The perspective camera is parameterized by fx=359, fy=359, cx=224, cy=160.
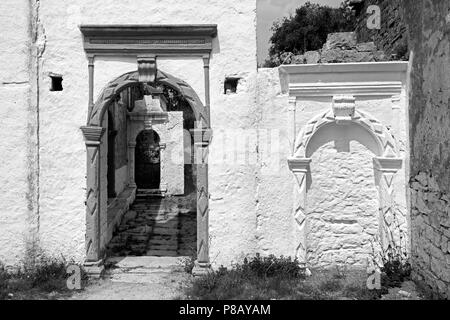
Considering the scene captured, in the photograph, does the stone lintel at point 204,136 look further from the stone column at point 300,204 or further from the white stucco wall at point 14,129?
the white stucco wall at point 14,129

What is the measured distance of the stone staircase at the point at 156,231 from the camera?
267 inches

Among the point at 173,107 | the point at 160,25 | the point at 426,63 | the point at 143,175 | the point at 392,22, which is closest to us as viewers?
the point at 426,63

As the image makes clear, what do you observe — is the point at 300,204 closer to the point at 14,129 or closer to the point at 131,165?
the point at 14,129

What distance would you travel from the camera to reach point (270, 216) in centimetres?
550

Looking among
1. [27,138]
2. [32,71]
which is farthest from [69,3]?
[27,138]

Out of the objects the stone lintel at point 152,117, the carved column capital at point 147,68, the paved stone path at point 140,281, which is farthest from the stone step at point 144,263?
the stone lintel at point 152,117

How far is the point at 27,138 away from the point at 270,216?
3875 millimetres

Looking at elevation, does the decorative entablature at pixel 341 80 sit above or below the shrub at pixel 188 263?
above

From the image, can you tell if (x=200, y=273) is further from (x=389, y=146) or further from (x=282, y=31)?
(x=282, y=31)

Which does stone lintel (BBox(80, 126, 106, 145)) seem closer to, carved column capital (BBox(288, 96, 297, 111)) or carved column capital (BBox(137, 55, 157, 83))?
carved column capital (BBox(137, 55, 157, 83))

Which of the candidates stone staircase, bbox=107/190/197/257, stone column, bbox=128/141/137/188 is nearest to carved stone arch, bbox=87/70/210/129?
stone staircase, bbox=107/190/197/257

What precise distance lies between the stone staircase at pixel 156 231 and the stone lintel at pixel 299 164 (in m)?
2.51

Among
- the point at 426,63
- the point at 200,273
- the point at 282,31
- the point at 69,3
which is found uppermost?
the point at 282,31

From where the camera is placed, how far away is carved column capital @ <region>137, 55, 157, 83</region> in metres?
5.44
